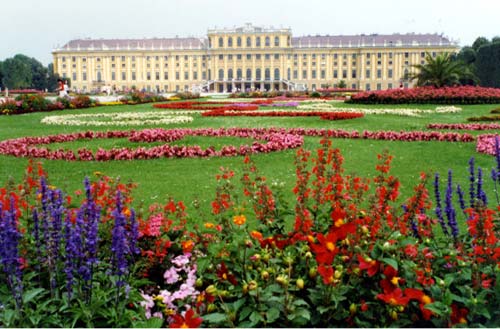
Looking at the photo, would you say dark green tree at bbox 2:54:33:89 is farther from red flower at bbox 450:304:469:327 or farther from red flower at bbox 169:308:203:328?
Result: red flower at bbox 450:304:469:327

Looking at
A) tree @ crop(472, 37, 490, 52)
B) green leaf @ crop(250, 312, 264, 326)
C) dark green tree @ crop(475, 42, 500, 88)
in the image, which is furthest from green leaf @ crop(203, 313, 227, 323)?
tree @ crop(472, 37, 490, 52)

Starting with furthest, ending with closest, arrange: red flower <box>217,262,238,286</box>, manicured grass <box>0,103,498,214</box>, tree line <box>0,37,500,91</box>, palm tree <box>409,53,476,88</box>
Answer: tree line <box>0,37,500,91</box> → palm tree <box>409,53,476,88</box> → manicured grass <box>0,103,498,214</box> → red flower <box>217,262,238,286</box>

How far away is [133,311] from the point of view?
2527mm

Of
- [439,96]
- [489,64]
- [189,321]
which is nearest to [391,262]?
[189,321]

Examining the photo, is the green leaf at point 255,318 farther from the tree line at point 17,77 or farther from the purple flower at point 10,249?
the tree line at point 17,77

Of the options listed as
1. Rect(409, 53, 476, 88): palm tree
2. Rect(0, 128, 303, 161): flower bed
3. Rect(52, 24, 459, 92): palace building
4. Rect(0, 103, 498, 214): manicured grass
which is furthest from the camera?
Rect(52, 24, 459, 92): palace building

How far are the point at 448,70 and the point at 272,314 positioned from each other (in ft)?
85.2

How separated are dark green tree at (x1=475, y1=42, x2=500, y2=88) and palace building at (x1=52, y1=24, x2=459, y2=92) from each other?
25.2 m

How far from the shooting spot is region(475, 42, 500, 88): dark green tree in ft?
155

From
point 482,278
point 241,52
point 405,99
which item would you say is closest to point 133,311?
point 482,278

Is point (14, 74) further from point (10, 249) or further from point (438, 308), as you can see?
point (438, 308)

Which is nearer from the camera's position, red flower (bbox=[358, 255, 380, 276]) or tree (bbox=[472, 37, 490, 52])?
red flower (bbox=[358, 255, 380, 276])

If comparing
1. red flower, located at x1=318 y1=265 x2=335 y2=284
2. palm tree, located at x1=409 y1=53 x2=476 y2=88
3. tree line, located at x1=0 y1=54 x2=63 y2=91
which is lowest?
red flower, located at x1=318 y1=265 x2=335 y2=284

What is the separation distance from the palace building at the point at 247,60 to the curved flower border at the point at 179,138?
207 feet
